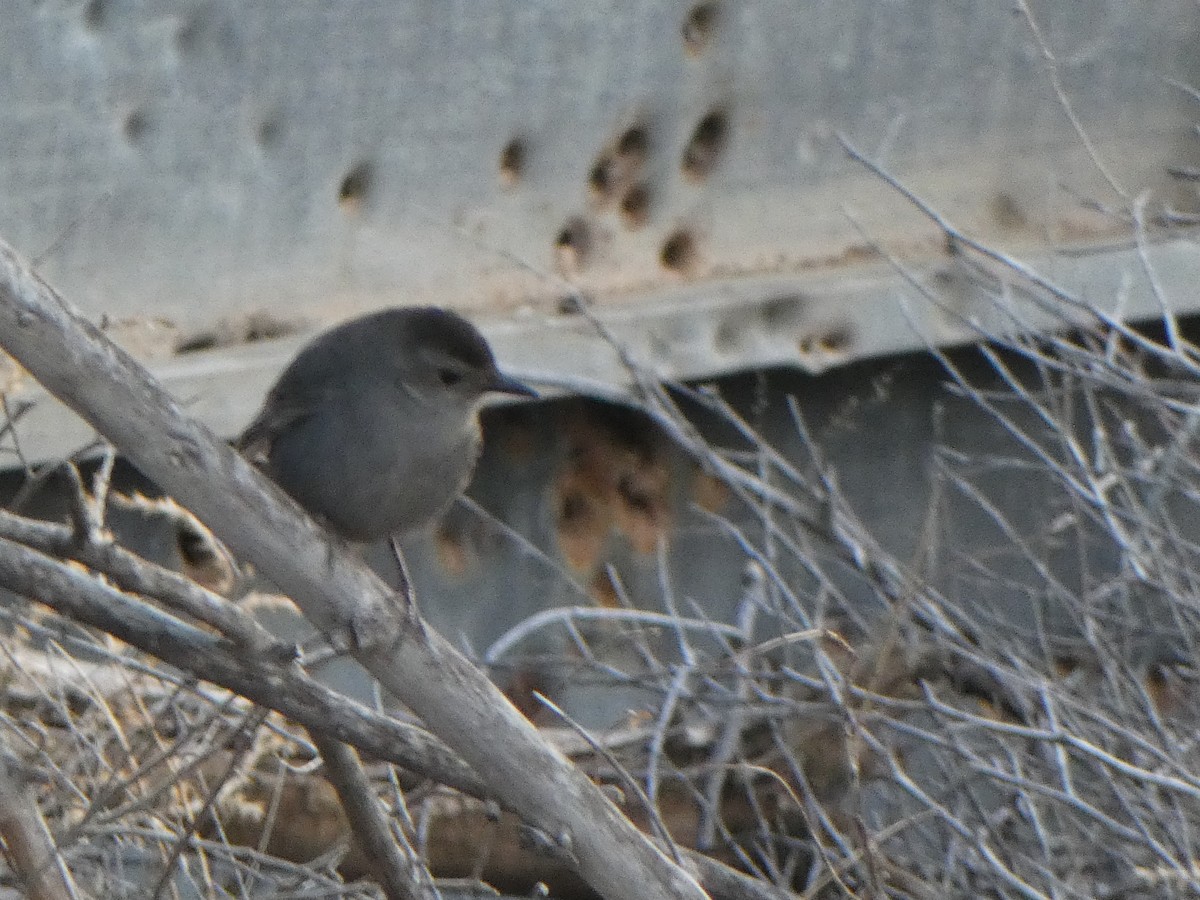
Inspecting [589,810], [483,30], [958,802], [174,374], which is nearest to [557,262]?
[483,30]

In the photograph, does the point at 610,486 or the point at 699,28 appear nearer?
the point at 699,28

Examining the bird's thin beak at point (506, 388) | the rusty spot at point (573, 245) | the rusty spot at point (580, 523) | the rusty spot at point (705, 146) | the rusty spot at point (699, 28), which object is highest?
the rusty spot at point (699, 28)

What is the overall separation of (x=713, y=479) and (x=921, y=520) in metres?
0.69

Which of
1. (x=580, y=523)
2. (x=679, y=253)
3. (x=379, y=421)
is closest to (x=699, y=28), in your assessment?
(x=679, y=253)

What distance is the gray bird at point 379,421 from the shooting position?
344 cm

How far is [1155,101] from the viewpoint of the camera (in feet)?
21.0

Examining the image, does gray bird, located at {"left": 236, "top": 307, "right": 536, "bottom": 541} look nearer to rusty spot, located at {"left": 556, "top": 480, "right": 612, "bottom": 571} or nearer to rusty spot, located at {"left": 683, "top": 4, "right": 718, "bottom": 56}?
rusty spot, located at {"left": 556, "top": 480, "right": 612, "bottom": 571}

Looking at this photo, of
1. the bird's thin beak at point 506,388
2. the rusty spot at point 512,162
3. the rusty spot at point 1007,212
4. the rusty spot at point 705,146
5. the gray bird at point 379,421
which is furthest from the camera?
the rusty spot at point 1007,212

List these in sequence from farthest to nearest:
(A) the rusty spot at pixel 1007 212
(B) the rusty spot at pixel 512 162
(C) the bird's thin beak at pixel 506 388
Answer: (A) the rusty spot at pixel 1007 212
(B) the rusty spot at pixel 512 162
(C) the bird's thin beak at pixel 506 388

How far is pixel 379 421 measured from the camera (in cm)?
351

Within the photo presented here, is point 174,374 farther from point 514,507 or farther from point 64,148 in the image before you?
point 514,507

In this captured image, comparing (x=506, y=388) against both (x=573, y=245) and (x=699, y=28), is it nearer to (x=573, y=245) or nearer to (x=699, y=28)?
(x=573, y=245)

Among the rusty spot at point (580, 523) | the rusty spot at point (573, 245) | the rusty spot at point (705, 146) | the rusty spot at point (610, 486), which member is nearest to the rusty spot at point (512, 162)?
the rusty spot at point (573, 245)

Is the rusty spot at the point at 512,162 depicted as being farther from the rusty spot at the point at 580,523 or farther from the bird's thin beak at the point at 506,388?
the bird's thin beak at the point at 506,388
